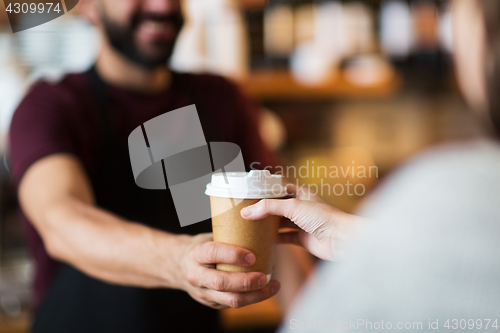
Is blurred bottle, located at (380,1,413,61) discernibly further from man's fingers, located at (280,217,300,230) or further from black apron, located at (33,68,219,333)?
man's fingers, located at (280,217,300,230)

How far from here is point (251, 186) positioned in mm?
384

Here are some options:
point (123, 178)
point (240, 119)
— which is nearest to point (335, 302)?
point (123, 178)

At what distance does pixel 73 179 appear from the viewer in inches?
25.8

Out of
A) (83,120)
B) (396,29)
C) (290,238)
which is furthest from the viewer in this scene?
(396,29)

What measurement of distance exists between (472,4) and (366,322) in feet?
1.03

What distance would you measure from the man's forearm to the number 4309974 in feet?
1.08

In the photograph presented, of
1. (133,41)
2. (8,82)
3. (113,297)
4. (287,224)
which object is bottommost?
(113,297)

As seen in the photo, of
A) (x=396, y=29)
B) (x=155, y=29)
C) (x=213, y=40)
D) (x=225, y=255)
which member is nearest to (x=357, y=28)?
(x=396, y=29)

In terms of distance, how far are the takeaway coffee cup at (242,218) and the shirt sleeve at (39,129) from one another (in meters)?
0.40

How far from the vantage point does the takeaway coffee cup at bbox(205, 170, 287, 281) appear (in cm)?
39

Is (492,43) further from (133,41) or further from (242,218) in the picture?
(133,41)

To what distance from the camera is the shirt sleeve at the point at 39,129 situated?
67 cm

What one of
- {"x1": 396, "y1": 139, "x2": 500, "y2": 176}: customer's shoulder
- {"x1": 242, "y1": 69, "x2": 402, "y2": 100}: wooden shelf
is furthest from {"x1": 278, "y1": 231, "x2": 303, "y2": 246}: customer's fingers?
{"x1": 242, "y1": 69, "x2": 402, "y2": 100}: wooden shelf

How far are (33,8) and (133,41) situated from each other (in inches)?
7.4
